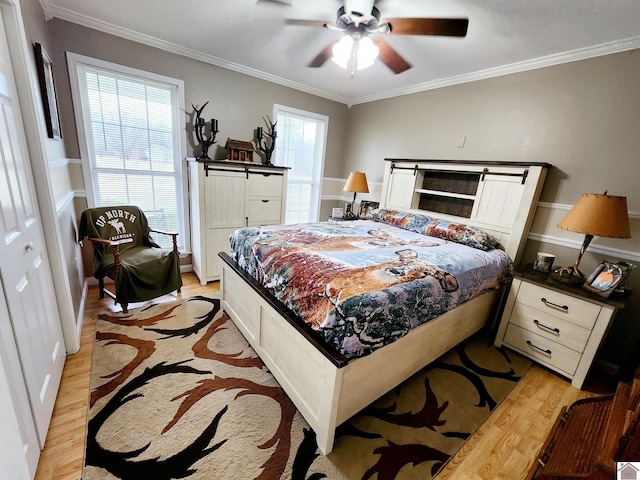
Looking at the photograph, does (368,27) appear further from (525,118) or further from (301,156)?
(301,156)

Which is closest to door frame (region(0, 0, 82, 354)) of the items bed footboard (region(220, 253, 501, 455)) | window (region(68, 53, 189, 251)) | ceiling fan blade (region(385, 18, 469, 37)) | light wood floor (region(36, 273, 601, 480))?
light wood floor (region(36, 273, 601, 480))

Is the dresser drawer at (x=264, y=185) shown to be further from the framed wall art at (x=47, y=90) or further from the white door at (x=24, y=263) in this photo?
the white door at (x=24, y=263)

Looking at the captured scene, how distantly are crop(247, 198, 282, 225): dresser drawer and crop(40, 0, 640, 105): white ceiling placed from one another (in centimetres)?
153

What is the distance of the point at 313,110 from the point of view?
385cm

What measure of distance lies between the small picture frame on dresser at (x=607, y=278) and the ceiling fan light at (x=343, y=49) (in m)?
2.38

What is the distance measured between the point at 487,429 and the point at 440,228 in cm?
169

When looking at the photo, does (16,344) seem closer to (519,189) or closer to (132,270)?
(132,270)

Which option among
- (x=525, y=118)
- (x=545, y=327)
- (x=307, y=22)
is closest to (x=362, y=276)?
(x=545, y=327)

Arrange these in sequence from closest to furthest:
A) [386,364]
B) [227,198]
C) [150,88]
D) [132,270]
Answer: [386,364], [132,270], [150,88], [227,198]

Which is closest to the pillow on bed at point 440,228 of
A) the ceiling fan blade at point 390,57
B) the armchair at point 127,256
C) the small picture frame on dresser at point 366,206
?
the small picture frame on dresser at point 366,206

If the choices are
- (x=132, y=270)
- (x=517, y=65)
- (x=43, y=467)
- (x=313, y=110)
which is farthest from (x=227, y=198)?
(x=517, y=65)

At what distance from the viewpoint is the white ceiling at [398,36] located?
68.1 inches

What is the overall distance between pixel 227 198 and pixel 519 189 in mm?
2917

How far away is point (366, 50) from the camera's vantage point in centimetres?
187
